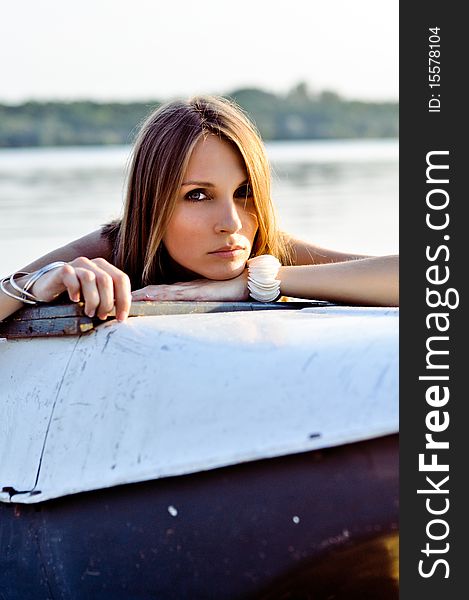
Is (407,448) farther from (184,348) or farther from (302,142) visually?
(302,142)

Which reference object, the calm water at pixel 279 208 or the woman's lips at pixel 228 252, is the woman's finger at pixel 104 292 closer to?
the woman's lips at pixel 228 252

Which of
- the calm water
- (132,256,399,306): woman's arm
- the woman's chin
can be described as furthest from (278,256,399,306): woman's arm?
the calm water

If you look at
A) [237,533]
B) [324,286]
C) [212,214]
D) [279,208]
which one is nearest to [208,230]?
[212,214]

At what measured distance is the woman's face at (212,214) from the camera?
254 centimetres

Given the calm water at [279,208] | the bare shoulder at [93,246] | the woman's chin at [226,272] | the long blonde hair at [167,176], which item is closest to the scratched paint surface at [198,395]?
the woman's chin at [226,272]

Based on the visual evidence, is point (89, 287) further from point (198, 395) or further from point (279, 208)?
point (279, 208)

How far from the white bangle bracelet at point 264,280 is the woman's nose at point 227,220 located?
9 cm

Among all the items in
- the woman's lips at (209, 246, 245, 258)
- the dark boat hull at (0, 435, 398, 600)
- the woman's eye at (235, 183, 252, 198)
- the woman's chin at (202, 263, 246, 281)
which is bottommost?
the dark boat hull at (0, 435, 398, 600)

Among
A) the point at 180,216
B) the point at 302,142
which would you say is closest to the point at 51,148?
the point at 302,142

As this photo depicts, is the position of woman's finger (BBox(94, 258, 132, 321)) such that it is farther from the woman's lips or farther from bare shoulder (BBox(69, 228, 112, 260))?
bare shoulder (BBox(69, 228, 112, 260))

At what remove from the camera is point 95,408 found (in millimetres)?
1958

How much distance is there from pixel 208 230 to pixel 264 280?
0.18m

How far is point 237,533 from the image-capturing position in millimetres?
1793

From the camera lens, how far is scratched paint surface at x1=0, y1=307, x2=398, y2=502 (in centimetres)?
173
